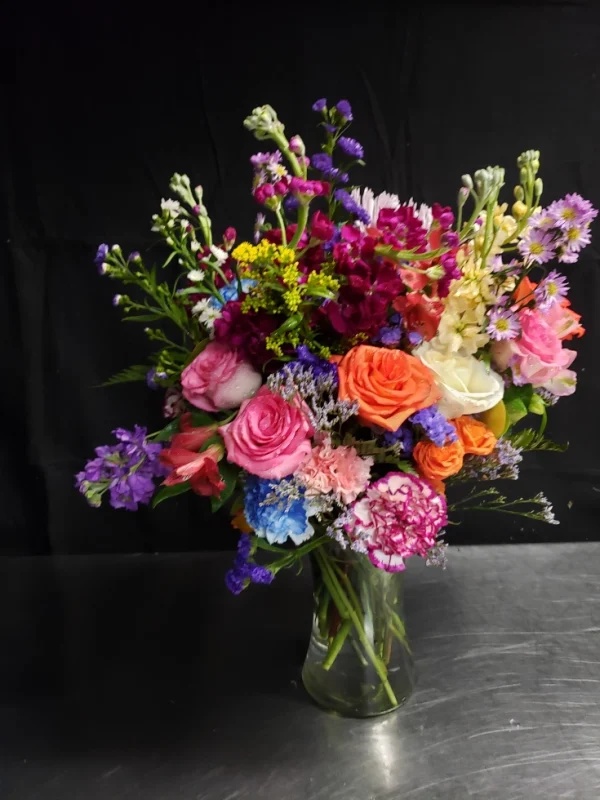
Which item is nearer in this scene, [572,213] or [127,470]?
[572,213]

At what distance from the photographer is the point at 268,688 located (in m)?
0.84

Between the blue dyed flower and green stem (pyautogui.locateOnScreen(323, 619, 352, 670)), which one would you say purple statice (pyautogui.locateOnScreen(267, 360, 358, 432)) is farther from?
green stem (pyautogui.locateOnScreen(323, 619, 352, 670))

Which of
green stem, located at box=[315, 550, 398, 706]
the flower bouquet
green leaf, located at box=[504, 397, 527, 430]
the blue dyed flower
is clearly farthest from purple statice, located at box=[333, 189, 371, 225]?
green stem, located at box=[315, 550, 398, 706]

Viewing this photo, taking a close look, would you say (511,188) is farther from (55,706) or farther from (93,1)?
(55,706)

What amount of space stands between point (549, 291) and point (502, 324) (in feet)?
0.15

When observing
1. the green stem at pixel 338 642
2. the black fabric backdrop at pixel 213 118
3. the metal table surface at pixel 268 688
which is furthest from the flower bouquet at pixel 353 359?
the black fabric backdrop at pixel 213 118

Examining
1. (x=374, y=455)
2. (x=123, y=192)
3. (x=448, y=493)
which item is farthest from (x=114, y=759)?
(x=123, y=192)

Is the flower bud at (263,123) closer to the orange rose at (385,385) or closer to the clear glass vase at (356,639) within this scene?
the orange rose at (385,385)

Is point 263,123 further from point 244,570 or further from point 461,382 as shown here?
point 244,570

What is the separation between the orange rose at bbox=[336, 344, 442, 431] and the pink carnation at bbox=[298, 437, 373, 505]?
37 millimetres

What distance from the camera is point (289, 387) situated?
572 millimetres

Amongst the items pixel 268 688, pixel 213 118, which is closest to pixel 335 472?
pixel 268 688

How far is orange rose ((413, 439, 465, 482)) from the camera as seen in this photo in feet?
1.94

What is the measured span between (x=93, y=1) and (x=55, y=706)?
946mm
